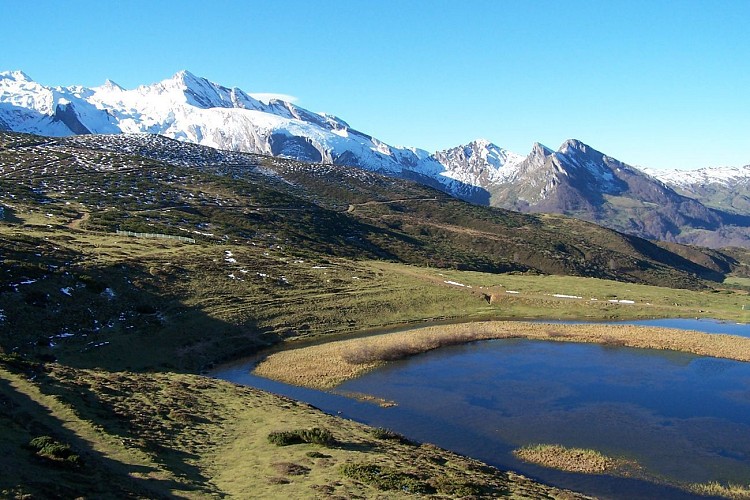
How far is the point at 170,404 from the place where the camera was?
4162 cm

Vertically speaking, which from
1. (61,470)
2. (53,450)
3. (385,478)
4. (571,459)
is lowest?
(571,459)

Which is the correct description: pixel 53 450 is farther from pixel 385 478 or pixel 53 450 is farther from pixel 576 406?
pixel 576 406

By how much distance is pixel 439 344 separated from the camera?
7525 centimetres

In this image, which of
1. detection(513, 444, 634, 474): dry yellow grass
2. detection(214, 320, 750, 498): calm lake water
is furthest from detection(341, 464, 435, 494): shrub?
detection(513, 444, 634, 474): dry yellow grass

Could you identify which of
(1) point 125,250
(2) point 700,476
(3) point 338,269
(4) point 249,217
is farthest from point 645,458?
(4) point 249,217

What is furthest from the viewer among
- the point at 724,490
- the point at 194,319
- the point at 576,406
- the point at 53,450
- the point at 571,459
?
the point at 194,319

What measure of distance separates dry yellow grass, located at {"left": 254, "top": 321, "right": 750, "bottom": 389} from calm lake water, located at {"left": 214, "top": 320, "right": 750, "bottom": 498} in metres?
2.38

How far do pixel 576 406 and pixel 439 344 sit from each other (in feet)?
87.8

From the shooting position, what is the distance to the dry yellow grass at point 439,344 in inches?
2419

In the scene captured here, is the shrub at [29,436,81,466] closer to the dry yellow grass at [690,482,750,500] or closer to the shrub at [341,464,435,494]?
the shrub at [341,464,435,494]

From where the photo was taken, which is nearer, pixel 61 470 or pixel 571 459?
pixel 61 470

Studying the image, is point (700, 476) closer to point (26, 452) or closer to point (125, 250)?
point (26, 452)

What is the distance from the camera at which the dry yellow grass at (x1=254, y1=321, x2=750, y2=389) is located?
2419 inches

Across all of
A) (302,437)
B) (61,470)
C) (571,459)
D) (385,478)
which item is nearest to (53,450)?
(61,470)
